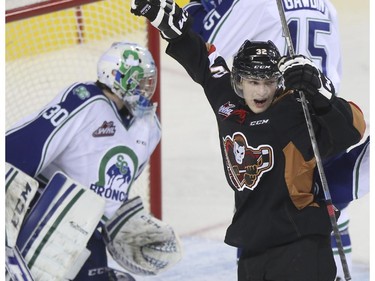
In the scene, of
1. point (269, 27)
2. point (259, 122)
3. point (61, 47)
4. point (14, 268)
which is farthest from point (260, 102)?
point (61, 47)

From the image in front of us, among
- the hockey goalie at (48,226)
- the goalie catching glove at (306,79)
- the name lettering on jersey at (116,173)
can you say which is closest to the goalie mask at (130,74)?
the name lettering on jersey at (116,173)

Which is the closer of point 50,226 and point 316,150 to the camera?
point 316,150

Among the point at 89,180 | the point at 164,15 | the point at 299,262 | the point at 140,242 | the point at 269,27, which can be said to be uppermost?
the point at 164,15

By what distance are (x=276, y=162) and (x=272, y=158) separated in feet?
0.05

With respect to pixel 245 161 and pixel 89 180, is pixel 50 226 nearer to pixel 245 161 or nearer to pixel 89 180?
pixel 89 180

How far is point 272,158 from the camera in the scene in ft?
9.81

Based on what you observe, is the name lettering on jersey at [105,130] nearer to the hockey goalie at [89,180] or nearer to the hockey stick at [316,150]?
the hockey goalie at [89,180]

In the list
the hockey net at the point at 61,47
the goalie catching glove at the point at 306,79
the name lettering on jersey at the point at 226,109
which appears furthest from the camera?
the hockey net at the point at 61,47

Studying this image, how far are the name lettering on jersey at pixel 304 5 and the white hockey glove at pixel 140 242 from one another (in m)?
0.80

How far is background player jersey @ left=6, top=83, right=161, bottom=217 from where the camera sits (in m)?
3.63

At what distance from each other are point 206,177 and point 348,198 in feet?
6.49

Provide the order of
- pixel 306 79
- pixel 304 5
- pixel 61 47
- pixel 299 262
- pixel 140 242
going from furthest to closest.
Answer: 1. pixel 61 47
2. pixel 140 242
3. pixel 304 5
4. pixel 299 262
5. pixel 306 79

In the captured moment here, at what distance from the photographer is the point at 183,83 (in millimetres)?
6141

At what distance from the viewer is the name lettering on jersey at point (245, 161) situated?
2998 millimetres
